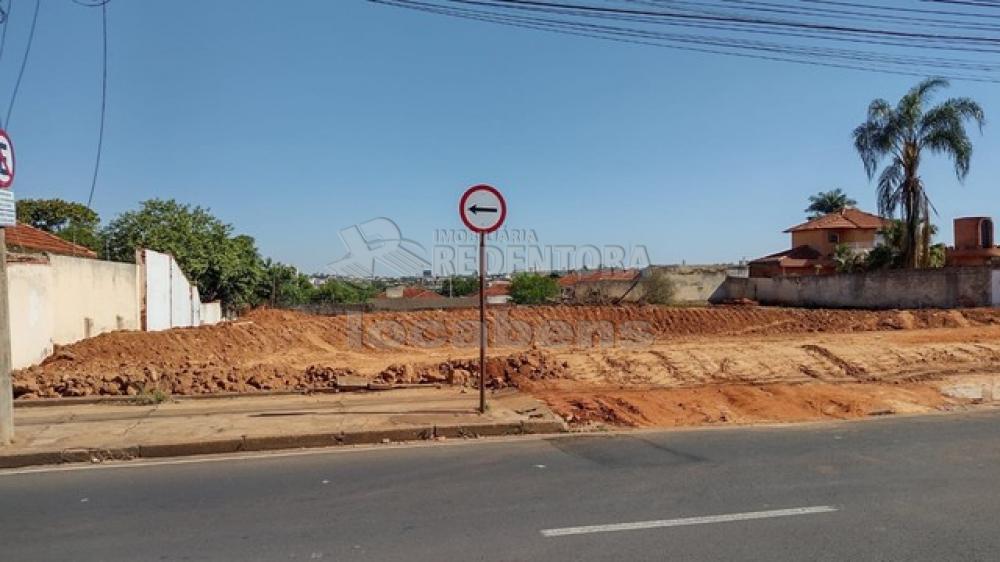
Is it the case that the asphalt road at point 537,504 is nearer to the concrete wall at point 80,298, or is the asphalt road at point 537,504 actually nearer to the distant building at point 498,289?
the concrete wall at point 80,298

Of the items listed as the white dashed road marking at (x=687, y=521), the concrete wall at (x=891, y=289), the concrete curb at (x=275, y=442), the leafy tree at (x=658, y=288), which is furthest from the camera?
the leafy tree at (x=658, y=288)

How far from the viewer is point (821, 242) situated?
1925 inches

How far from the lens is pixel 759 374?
1259cm

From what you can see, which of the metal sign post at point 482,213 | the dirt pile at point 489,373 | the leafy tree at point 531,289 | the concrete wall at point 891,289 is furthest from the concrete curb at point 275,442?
the leafy tree at point 531,289

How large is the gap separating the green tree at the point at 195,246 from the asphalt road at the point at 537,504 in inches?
974

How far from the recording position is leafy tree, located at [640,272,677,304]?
3703 cm

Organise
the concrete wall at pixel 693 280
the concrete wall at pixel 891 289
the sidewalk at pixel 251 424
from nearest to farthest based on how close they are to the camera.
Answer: the sidewalk at pixel 251 424 → the concrete wall at pixel 891 289 → the concrete wall at pixel 693 280

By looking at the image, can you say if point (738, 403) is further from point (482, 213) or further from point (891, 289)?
point (891, 289)

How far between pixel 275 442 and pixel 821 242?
49.3 meters

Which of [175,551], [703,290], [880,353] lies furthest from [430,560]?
[703,290]

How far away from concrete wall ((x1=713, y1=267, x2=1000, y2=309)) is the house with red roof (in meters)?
10.6

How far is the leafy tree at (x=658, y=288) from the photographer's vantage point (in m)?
37.0

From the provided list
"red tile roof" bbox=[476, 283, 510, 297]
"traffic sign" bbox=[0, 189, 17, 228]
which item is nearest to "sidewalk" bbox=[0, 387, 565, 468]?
"traffic sign" bbox=[0, 189, 17, 228]

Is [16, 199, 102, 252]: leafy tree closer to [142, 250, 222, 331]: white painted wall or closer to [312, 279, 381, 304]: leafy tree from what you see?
[312, 279, 381, 304]: leafy tree
